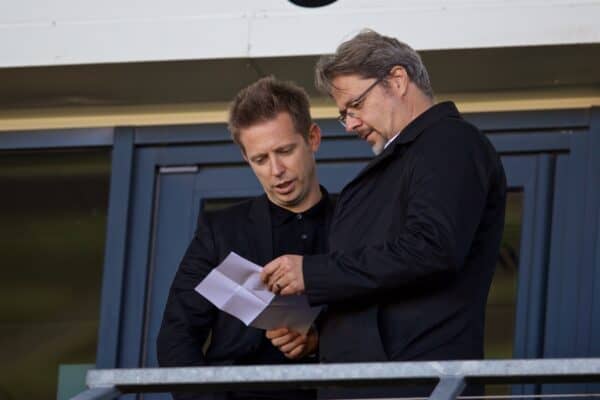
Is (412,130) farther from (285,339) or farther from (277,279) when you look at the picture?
(285,339)

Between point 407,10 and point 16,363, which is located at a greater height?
point 407,10

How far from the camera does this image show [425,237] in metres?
4.33

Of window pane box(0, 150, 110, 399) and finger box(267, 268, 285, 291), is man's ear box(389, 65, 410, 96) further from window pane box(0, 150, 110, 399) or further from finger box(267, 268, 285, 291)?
window pane box(0, 150, 110, 399)

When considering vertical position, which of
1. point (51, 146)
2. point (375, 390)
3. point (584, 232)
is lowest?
point (375, 390)

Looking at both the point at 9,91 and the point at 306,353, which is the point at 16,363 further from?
the point at 306,353

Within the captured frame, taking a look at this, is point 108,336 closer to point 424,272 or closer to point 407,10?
point 407,10

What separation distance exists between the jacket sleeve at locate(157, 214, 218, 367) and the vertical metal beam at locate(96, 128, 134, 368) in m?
1.35

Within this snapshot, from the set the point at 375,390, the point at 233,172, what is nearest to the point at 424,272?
the point at 375,390

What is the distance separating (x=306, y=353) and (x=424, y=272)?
2.48 feet

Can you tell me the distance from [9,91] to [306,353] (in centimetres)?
233

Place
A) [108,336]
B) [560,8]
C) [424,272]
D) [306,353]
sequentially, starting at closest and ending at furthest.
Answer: [424,272]
[306,353]
[560,8]
[108,336]

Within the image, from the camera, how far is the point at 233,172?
679 cm

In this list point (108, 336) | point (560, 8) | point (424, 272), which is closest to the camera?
point (424, 272)

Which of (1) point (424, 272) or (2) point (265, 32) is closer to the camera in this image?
(1) point (424, 272)
